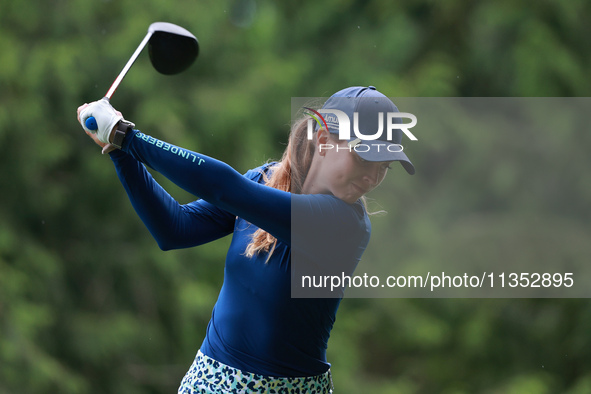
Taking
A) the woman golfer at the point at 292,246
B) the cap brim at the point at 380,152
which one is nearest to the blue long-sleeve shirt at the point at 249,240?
the woman golfer at the point at 292,246

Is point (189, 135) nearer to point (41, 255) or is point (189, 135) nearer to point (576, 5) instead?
point (41, 255)

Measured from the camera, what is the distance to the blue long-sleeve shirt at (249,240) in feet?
4.26

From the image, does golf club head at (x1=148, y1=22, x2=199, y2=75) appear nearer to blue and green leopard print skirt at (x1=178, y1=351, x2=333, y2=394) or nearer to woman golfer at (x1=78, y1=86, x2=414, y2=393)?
woman golfer at (x1=78, y1=86, x2=414, y2=393)

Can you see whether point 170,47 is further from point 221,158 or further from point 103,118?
point 221,158

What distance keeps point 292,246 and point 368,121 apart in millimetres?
309

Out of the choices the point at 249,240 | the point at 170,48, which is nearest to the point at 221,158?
the point at 170,48

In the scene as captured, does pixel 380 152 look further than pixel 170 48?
No

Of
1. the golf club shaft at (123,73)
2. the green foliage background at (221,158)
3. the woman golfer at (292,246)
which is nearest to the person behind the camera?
the woman golfer at (292,246)

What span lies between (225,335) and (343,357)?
11.3ft

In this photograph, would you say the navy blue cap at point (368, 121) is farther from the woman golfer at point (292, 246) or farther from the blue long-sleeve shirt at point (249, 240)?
the blue long-sleeve shirt at point (249, 240)

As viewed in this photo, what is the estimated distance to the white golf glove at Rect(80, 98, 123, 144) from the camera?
53.0 inches

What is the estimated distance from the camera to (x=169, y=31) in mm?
1844

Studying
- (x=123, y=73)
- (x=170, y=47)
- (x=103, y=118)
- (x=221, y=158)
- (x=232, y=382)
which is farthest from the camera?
(x=221, y=158)

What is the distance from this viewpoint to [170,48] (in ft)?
6.13
